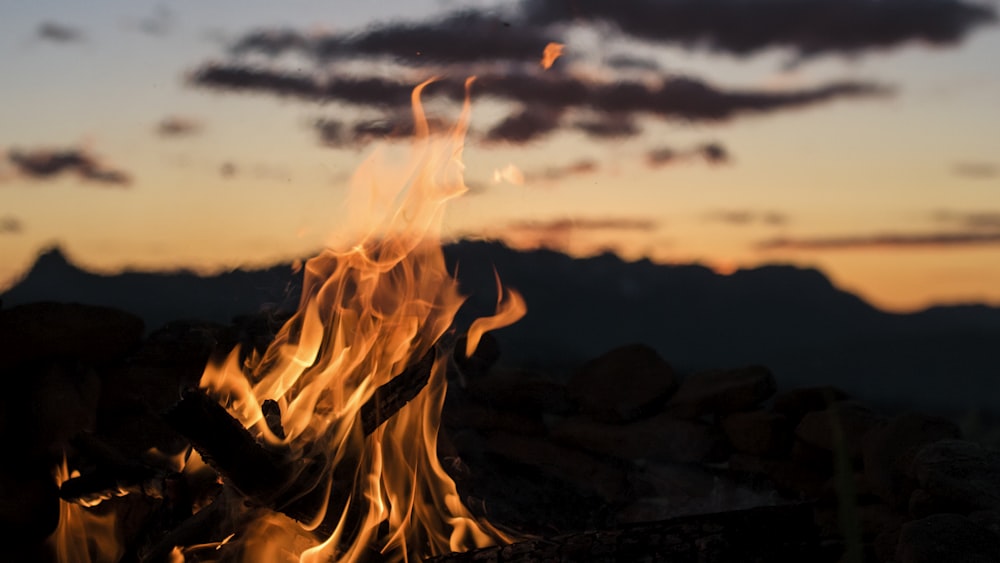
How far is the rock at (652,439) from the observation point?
6.81 meters

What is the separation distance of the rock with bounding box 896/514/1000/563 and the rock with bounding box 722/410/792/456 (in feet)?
7.72

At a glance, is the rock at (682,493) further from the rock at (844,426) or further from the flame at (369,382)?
the flame at (369,382)

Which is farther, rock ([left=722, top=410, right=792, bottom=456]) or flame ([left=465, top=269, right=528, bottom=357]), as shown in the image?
rock ([left=722, top=410, right=792, bottom=456])

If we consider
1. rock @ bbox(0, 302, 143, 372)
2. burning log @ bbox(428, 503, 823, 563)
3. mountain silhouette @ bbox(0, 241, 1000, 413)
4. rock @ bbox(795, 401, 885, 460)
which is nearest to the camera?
burning log @ bbox(428, 503, 823, 563)

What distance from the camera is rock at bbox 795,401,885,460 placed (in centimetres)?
603

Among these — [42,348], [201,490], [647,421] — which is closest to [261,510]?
[201,490]

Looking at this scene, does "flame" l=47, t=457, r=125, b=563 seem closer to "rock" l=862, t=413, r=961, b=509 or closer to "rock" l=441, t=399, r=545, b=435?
"rock" l=441, t=399, r=545, b=435

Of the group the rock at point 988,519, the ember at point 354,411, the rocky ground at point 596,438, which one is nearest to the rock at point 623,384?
the rocky ground at point 596,438

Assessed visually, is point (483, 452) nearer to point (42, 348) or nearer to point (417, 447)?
point (417, 447)

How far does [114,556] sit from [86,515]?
1.02 feet

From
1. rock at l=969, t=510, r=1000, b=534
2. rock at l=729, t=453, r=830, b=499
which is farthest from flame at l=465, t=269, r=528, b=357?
A: rock at l=729, t=453, r=830, b=499

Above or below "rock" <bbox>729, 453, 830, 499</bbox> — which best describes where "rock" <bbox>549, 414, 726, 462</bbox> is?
above

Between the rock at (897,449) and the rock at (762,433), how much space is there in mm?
816

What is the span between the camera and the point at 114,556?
528 centimetres
